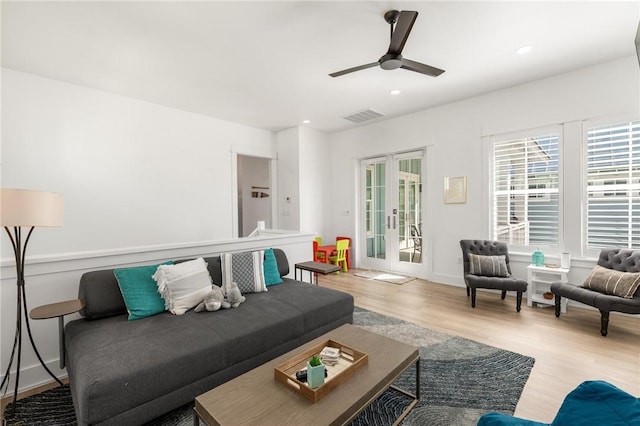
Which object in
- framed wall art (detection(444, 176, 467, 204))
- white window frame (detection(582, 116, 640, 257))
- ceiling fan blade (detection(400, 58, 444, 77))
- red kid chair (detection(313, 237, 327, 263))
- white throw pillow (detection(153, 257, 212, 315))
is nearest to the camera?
white throw pillow (detection(153, 257, 212, 315))

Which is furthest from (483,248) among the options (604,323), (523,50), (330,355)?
(330,355)

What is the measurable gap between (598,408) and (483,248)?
11.2 feet

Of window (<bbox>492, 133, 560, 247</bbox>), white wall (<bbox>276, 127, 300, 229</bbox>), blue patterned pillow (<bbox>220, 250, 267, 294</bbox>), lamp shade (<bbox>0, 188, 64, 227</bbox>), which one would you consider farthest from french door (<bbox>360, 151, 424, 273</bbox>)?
lamp shade (<bbox>0, 188, 64, 227</bbox>)

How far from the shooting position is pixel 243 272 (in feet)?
9.16

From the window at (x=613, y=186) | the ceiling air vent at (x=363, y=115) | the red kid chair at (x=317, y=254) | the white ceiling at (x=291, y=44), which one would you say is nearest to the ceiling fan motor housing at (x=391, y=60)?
the white ceiling at (x=291, y=44)

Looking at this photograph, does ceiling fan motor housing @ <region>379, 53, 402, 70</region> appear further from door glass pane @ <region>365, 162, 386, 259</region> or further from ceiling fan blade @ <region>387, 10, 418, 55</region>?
door glass pane @ <region>365, 162, 386, 259</region>

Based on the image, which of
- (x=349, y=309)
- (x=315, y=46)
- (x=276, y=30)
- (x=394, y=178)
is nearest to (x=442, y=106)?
(x=394, y=178)

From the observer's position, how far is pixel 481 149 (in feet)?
14.1

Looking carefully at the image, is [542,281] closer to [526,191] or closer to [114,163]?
[526,191]

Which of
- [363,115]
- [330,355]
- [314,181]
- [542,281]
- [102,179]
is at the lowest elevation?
[542,281]

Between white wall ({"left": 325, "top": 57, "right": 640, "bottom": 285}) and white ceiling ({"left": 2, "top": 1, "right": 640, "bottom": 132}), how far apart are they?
0.71 ft

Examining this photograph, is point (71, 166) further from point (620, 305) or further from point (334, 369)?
point (620, 305)

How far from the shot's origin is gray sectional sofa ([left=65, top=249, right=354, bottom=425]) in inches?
58.4

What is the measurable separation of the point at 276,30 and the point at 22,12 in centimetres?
205
